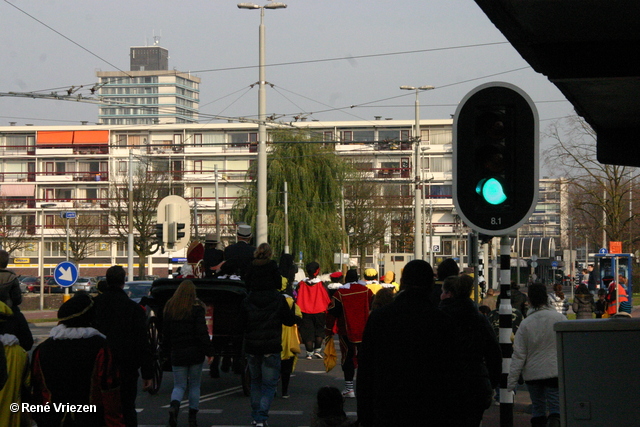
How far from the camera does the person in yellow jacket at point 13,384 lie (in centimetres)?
657

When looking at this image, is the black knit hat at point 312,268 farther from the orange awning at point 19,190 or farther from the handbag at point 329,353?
the orange awning at point 19,190

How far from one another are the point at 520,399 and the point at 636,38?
8.67 metres

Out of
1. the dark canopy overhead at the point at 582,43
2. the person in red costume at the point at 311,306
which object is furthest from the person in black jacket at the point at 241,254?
the dark canopy overhead at the point at 582,43

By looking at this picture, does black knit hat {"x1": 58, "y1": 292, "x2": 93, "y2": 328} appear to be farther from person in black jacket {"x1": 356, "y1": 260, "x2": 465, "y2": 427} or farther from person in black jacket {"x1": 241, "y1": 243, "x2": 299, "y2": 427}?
person in black jacket {"x1": 241, "y1": 243, "x2": 299, "y2": 427}

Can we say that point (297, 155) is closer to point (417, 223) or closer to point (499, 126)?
point (417, 223)

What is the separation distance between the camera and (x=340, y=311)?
13328 mm

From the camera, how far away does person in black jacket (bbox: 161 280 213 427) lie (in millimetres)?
10094

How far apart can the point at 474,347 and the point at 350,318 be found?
6.39m

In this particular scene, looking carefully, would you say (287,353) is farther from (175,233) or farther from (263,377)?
(175,233)

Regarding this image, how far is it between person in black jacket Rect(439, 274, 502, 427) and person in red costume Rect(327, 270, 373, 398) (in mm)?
5906

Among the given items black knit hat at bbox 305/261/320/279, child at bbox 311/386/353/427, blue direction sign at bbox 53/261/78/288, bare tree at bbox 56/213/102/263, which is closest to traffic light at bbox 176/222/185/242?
black knit hat at bbox 305/261/320/279

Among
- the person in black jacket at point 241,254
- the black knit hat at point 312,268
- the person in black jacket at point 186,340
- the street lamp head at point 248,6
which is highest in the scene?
the street lamp head at point 248,6

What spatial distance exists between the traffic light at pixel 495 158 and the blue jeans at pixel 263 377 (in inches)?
155

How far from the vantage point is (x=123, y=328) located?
9.13m
